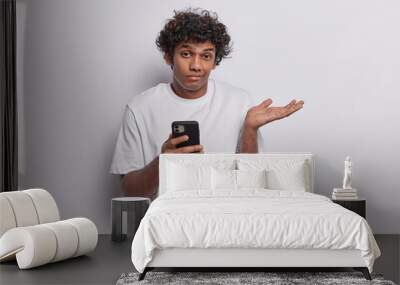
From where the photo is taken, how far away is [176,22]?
743cm

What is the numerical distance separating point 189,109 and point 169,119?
23cm

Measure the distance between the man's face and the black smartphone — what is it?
15.0 inches

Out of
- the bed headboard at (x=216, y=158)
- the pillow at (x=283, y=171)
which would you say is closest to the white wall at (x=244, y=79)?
the bed headboard at (x=216, y=158)

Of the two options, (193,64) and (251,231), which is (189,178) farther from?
(251,231)

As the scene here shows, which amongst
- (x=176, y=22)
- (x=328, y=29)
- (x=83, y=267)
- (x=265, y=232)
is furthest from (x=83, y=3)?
(x=265, y=232)

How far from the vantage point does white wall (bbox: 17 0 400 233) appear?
740 cm

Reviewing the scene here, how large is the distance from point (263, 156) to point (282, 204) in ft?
5.37

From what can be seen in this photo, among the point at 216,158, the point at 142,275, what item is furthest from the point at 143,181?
the point at 142,275

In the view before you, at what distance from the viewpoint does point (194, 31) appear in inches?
289

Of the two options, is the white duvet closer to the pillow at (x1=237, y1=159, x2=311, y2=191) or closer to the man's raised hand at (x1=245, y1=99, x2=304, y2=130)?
the pillow at (x1=237, y1=159, x2=311, y2=191)

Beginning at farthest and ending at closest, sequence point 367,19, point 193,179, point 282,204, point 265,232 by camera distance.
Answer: point 367,19, point 193,179, point 282,204, point 265,232

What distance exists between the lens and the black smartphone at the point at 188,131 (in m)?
7.28

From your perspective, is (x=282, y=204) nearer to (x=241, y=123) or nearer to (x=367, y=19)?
(x=241, y=123)

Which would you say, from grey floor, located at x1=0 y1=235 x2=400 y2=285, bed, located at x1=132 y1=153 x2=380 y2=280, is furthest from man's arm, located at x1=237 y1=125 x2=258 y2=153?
bed, located at x1=132 y1=153 x2=380 y2=280
